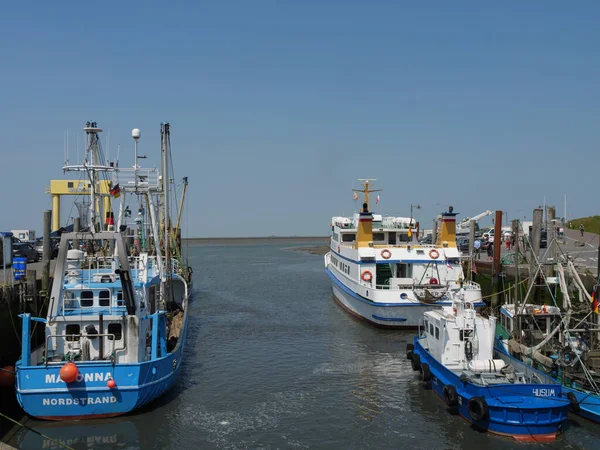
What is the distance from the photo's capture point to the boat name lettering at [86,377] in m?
18.4

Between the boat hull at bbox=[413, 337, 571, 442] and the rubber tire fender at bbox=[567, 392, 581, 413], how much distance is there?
51cm

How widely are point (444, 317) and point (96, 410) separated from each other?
13.0 metres

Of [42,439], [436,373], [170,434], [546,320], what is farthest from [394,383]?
[42,439]

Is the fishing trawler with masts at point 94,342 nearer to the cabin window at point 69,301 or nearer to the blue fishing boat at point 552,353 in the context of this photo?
the cabin window at point 69,301

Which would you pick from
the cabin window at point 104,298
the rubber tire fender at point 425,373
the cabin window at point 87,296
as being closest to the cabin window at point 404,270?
the rubber tire fender at point 425,373

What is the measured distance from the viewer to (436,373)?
2167 centimetres

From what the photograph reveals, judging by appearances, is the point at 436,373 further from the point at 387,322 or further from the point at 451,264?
the point at 451,264

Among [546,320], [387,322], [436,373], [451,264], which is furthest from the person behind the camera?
[451,264]

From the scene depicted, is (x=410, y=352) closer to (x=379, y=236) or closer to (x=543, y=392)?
(x=543, y=392)

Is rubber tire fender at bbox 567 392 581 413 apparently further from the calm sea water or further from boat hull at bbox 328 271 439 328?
boat hull at bbox 328 271 439 328

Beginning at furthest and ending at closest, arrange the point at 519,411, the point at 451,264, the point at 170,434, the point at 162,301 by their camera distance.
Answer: the point at 451,264, the point at 162,301, the point at 170,434, the point at 519,411

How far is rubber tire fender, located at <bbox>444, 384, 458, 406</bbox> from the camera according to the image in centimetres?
1931

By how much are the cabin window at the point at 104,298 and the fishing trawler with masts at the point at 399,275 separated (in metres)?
17.0

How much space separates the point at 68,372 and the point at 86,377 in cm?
74
